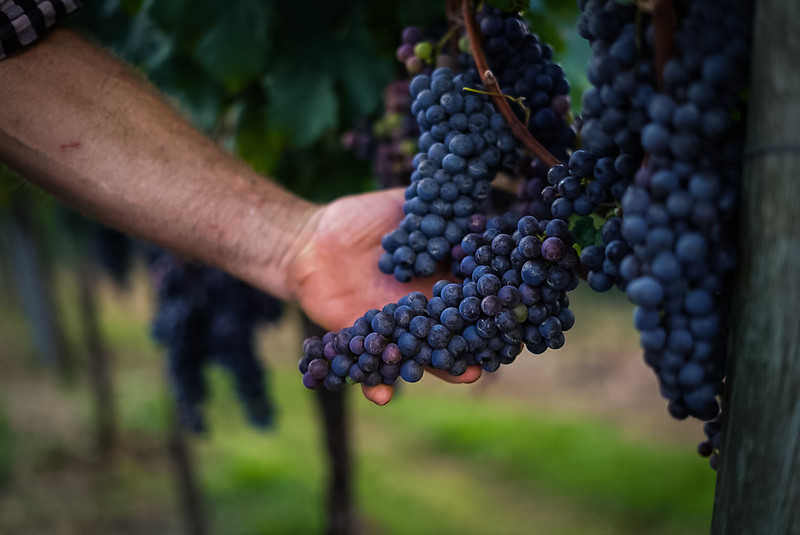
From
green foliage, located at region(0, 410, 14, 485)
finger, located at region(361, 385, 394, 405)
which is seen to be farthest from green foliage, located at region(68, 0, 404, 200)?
green foliage, located at region(0, 410, 14, 485)

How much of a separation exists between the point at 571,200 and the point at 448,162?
0.70 feet

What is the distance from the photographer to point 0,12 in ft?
→ 3.71

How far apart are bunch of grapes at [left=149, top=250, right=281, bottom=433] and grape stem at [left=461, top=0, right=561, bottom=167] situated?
1.93 metres

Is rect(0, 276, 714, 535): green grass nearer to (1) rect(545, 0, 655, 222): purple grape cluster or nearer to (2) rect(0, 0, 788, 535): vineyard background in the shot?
(2) rect(0, 0, 788, 535): vineyard background

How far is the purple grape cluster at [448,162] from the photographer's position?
3.34ft

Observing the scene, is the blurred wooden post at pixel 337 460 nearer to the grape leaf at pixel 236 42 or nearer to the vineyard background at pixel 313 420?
the vineyard background at pixel 313 420

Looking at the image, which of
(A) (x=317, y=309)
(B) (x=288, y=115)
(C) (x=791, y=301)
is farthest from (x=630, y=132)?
(B) (x=288, y=115)

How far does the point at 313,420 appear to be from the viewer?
7.84 meters

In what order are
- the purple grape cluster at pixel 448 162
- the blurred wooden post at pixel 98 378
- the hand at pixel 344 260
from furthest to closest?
1. the blurred wooden post at pixel 98 378
2. the hand at pixel 344 260
3. the purple grape cluster at pixel 448 162

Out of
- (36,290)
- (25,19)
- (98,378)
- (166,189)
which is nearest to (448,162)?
(166,189)

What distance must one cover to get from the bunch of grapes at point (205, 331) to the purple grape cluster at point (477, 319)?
1.87 meters

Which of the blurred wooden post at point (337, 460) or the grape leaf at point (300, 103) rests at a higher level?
the grape leaf at point (300, 103)

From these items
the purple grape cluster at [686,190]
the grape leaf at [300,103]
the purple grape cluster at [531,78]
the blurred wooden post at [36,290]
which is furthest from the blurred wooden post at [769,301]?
the blurred wooden post at [36,290]

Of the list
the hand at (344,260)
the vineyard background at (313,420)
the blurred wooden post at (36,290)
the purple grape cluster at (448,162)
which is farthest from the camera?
the blurred wooden post at (36,290)
